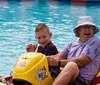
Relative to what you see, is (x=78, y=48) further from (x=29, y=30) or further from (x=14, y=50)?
(x=29, y=30)

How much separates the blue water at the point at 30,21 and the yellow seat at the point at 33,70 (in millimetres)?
2241

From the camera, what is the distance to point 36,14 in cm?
1184

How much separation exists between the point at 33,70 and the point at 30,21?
7.38 metres

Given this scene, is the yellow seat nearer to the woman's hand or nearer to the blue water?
the woman's hand

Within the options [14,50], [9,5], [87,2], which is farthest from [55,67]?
[87,2]

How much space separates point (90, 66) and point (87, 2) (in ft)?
39.6

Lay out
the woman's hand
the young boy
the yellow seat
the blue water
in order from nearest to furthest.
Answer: the yellow seat < the woman's hand < the young boy < the blue water

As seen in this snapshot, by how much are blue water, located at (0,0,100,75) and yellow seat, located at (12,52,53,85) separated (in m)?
2.24

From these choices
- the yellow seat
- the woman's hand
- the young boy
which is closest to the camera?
the yellow seat

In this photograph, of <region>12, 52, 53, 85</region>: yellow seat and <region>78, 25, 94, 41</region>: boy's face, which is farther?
<region>78, 25, 94, 41</region>: boy's face

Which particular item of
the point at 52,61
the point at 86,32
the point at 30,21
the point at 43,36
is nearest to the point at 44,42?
the point at 43,36

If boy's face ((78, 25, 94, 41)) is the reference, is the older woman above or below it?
below

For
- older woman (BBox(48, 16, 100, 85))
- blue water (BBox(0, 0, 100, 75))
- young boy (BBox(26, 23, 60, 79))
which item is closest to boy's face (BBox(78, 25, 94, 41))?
older woman (BBox(48, 16, 100, 85))

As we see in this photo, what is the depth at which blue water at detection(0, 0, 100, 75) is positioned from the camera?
693 centimetres
